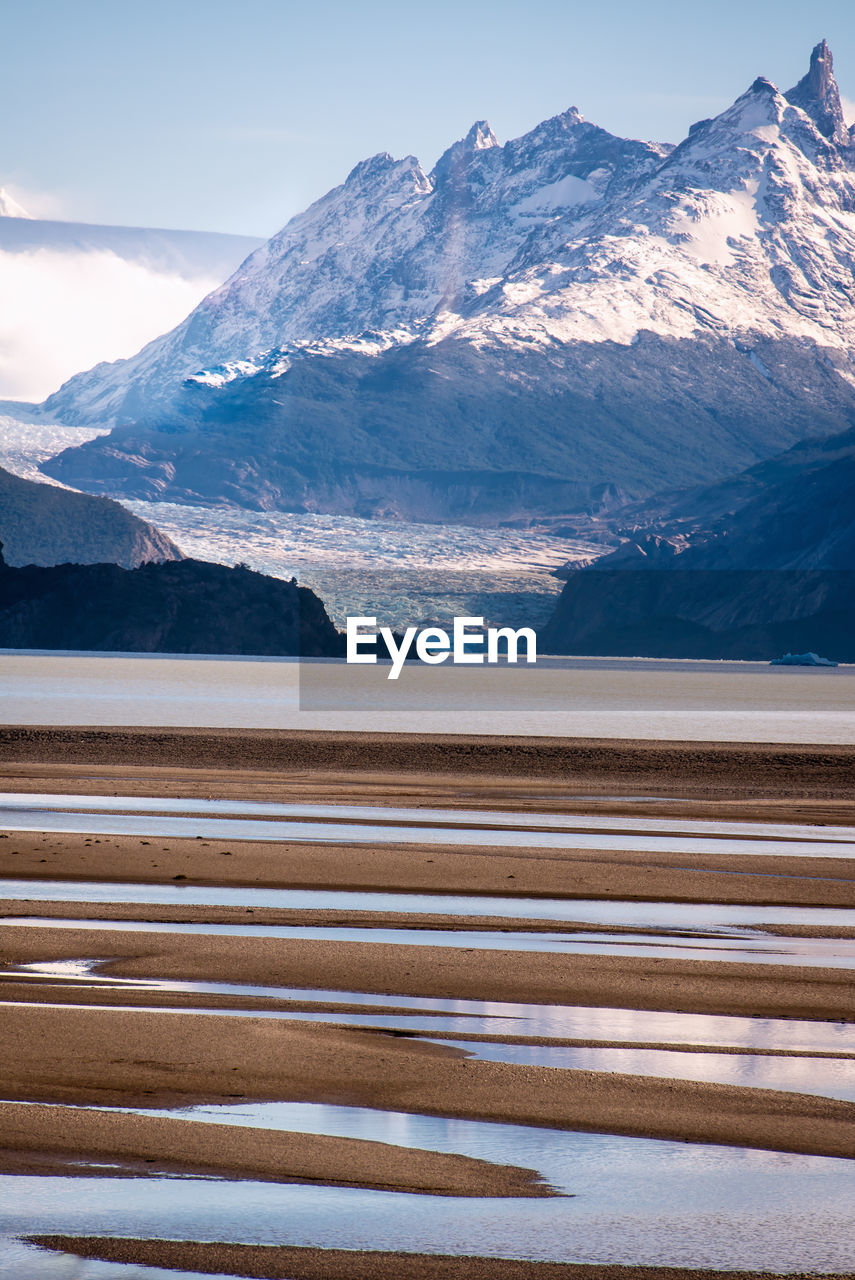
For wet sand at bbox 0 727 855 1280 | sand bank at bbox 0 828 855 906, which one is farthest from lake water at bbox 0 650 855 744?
wet sand at bbox 0 727 855 1280

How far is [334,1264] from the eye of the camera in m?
6.38

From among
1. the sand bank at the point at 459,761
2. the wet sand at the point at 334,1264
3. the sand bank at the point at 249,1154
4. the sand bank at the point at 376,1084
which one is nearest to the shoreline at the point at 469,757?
the sand bank at the point at 459,761

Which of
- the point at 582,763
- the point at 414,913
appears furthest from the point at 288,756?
→ the point at 414,913

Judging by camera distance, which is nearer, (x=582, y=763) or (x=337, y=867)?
(x=337, y=867)

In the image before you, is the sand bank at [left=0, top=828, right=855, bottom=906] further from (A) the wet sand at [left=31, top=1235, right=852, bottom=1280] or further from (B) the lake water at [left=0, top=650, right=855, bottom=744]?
(B) the lake water at [left=0, top=650, right=855, bottom=744]

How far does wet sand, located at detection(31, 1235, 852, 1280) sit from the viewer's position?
6.29 metres

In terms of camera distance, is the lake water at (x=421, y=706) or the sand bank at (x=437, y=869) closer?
the sand bank at (x=437, y=869)

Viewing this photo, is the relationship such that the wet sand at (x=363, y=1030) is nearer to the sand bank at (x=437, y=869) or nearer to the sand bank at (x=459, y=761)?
the sand bank at (x=437, y=869)

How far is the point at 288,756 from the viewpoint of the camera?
4603 centimetres

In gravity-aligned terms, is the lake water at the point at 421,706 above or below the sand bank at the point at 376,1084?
below

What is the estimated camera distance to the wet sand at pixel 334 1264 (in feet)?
20.6

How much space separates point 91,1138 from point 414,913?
872 cm

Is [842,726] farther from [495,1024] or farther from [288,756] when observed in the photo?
[495,1024]

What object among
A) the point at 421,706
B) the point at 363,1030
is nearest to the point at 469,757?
the point at 363,1030
